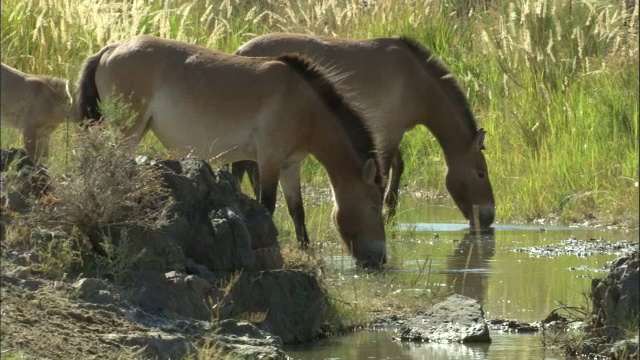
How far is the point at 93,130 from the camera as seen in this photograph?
8711mm

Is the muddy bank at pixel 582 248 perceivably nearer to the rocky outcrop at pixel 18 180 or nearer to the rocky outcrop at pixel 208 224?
the rocky outcrop at pixel 208 224

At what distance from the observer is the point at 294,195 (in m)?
12.2

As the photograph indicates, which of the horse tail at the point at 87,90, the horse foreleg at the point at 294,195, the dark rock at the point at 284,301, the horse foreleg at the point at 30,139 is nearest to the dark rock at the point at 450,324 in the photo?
the dark rock at the point at 284,301

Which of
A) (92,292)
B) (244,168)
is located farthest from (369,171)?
(92,292)

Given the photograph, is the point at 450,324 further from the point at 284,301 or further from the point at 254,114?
the point at 254,114

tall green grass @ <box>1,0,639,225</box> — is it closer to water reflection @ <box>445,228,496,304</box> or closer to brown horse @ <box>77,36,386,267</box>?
water reflection @ <box>445,228,496,304</box>


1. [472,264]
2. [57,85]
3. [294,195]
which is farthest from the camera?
[57,85]

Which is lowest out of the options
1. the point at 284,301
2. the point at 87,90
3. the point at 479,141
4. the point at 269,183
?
the point at 284,301

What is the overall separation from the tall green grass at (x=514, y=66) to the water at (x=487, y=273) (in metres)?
0.79

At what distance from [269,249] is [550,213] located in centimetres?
686

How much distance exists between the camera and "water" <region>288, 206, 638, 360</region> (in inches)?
351

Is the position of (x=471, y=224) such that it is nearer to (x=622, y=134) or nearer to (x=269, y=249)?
(x=622, y=134)

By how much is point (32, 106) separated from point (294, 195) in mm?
2908

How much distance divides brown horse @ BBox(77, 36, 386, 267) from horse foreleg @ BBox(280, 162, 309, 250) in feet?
0.13
